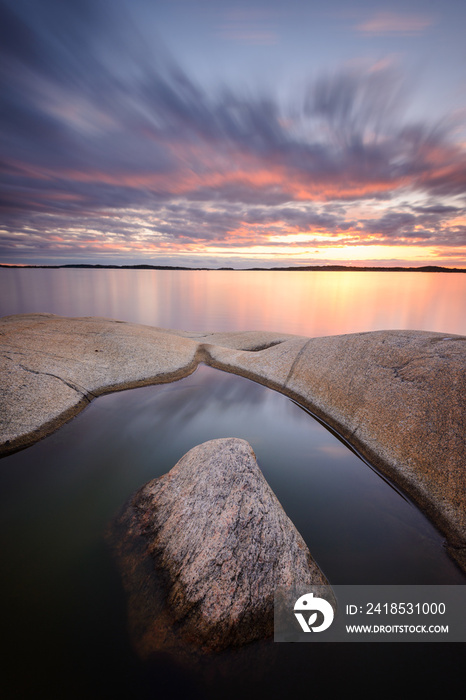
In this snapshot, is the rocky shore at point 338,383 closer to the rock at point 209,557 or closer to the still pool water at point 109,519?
the still pool water at point 109,519

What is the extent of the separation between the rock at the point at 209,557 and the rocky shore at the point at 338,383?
2.92 meters

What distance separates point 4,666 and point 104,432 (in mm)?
4610

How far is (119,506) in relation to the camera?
16.8 feet

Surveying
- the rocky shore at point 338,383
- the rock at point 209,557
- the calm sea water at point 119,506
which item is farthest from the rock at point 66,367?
the rock at point 209,557

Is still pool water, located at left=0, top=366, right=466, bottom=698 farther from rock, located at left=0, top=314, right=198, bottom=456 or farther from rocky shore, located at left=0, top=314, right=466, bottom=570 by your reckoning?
rock, located at left=0, top=314, right=198, bottom=456

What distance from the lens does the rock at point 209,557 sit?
10.9 feet

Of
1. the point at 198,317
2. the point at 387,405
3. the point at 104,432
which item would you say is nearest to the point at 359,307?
the point at 198,317

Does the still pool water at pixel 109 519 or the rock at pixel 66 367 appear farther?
the rock at pixel 66 367

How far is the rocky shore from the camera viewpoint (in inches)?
214

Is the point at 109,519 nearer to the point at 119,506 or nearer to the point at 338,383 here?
the point at 119,506

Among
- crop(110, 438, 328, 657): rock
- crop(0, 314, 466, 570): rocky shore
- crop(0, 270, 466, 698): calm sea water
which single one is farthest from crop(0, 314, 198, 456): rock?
crop(110, 438, 328, 657): rock

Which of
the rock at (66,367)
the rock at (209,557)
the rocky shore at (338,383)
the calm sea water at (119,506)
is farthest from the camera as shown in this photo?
the rock at (66,367)

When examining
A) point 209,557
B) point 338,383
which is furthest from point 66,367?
point 338,383

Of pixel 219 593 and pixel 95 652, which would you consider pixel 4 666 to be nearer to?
pixel 95 652
